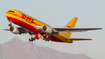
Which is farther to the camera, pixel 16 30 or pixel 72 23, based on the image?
pixel 72 23

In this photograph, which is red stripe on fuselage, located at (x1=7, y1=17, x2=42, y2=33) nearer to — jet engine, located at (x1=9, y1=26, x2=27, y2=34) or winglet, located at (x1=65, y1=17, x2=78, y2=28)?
jet engine, located at (x1=9, y1=26, x2=27, y2=34)

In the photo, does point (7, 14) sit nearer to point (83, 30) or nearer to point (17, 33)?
point (17, 33)

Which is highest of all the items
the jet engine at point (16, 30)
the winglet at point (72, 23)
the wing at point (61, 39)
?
the winglet at point (72, 23)

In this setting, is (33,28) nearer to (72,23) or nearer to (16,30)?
(16,30)

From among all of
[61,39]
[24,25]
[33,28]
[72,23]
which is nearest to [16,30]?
[24,25]

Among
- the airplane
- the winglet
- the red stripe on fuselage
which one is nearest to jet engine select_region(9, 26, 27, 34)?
the airplane

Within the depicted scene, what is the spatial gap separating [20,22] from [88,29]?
15902 mm

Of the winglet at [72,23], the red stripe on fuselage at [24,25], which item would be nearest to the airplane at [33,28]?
the red stripe on fuselage at [24,25]

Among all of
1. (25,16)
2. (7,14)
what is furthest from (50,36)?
(7,14)

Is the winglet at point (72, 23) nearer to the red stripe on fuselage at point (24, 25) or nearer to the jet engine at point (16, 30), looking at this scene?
the red stripe on fuselage at point (24, 25)

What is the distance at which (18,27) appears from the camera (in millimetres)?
48625

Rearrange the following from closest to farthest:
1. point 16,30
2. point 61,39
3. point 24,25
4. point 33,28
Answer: point 24,25
point 33,28
point 16,30
point 61,39

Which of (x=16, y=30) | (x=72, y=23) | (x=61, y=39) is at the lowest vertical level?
(x=61, y=39)

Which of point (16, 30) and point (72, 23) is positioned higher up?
point (72, 23)
